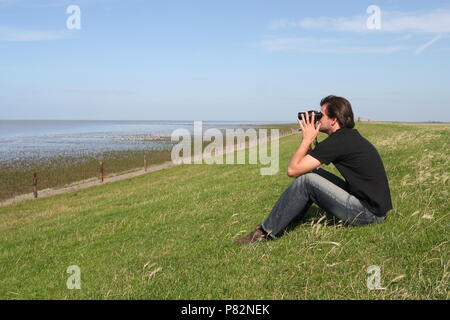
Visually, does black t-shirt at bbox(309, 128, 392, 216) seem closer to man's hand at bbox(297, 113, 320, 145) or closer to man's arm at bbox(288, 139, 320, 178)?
man's arm at bbox(288, 139, 320, 178)

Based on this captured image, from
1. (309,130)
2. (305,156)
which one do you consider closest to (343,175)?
(305,156)

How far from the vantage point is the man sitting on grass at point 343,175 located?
17.4 ft

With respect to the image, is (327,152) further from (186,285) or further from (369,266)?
(186,285)

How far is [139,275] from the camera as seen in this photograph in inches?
219

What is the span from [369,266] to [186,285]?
7.53 ft

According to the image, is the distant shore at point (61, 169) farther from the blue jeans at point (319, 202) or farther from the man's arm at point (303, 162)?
the man's arm at point (303, 162)

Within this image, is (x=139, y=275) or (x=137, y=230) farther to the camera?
(x=137, y=230)

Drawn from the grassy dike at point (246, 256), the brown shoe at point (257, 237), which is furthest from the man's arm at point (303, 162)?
the brown shoe at point (257, 237)

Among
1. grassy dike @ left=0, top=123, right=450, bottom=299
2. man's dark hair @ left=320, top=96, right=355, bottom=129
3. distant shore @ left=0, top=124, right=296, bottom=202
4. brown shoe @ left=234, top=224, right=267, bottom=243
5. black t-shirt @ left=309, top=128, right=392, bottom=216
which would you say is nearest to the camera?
grassy dike @ left=0, top=123, right=450, bottom=299

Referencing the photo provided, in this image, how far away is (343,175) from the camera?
549cm

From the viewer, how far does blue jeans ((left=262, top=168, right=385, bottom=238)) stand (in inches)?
216

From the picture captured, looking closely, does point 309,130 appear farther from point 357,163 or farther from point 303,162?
point 357,163

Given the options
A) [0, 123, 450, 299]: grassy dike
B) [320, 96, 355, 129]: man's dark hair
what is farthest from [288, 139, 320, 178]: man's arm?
[0, 123, 450, 299]: grassy dike
